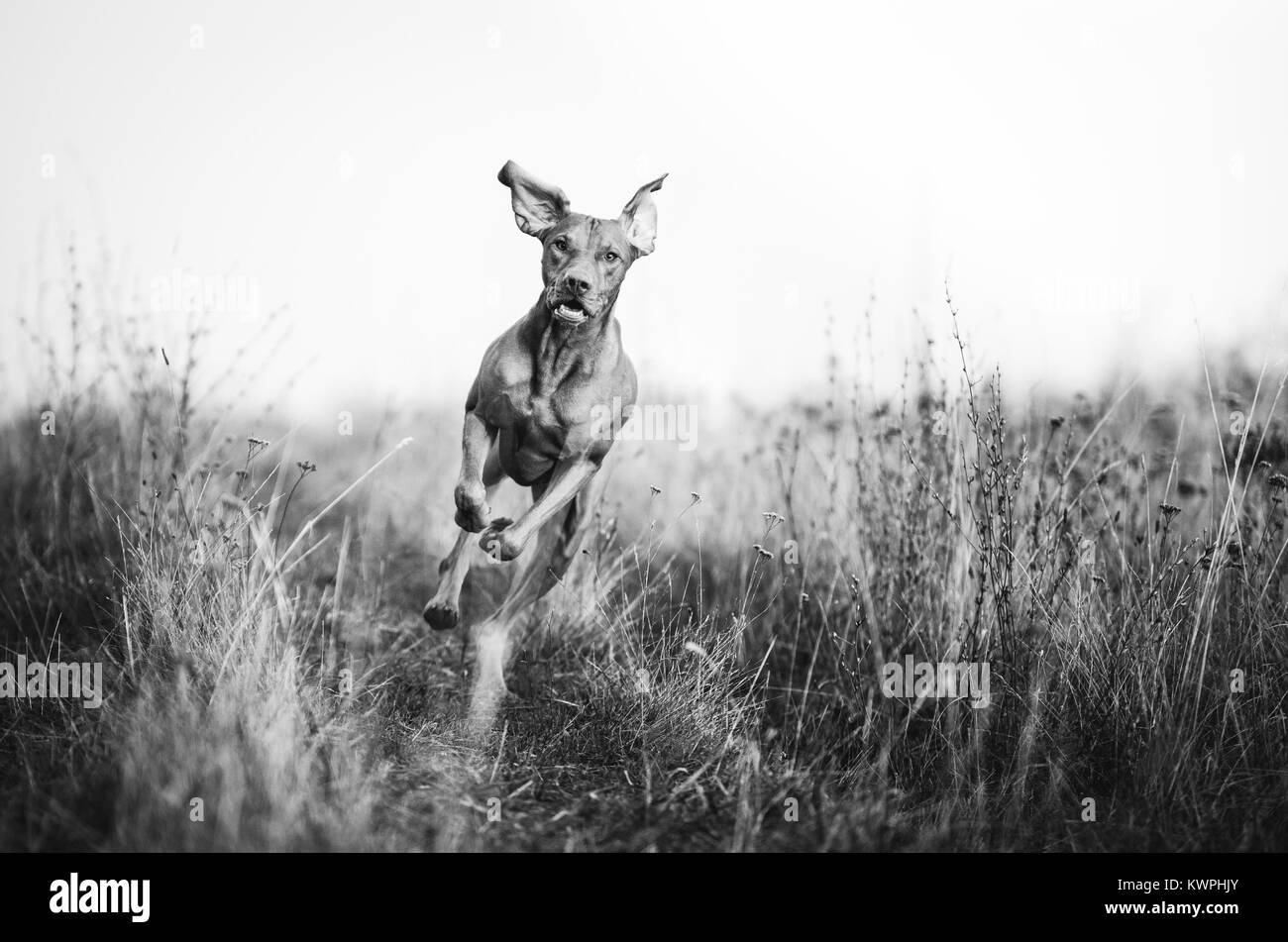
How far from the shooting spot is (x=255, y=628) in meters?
3.84

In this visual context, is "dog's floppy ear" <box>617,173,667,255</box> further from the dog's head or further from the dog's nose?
the dog's nose

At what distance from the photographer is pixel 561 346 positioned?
12.3 ft

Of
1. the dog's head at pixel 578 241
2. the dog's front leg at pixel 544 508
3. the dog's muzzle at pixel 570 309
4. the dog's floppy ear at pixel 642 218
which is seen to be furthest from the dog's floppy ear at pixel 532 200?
the dog's front leg at pixel 544 508

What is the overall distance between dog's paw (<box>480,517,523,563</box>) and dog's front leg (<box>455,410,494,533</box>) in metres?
0.05

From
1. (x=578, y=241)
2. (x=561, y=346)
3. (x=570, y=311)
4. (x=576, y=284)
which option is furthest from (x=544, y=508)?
(x=578, y=241)

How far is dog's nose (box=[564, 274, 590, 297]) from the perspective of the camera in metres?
3.48

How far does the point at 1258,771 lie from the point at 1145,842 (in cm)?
67

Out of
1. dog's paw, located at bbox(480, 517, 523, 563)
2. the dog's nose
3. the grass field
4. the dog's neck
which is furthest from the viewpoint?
the dog's neck

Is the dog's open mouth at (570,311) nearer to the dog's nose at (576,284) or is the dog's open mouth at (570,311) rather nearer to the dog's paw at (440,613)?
the dog's nose at (576,284)

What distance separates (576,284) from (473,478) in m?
0.87

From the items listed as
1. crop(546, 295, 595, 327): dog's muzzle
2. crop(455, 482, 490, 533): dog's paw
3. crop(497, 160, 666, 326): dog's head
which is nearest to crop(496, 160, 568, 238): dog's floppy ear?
crop(497, 160, 666, 326): dog's head

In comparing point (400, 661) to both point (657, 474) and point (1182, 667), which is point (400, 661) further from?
point (1182, 667)

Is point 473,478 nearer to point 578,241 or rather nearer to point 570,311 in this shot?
point 570,311
